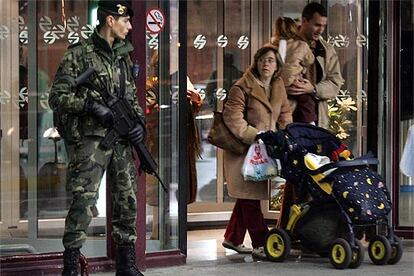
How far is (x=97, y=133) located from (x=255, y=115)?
2160 millimetres

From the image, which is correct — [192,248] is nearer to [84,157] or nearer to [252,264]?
[252,264]

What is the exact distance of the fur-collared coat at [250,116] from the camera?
827 cm

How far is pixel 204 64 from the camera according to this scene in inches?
417

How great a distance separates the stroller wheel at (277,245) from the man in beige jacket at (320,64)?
47.3 inches

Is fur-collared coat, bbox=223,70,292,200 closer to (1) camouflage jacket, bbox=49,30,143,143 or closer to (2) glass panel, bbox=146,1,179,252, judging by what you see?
(2) glass panel, bbox=146,1,179,252

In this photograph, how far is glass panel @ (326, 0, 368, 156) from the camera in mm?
9562

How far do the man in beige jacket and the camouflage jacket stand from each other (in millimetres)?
2359

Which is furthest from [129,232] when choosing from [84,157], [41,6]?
[41,6]

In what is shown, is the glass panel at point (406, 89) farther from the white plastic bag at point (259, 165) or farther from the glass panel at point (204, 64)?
the glass panel at point (204, 64)

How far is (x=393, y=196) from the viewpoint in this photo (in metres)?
9.47

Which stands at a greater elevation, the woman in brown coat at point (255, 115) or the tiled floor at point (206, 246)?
the woman in brown coat at point (255, 115)

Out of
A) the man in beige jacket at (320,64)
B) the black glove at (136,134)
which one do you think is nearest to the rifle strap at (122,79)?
the black glove at (136,134)

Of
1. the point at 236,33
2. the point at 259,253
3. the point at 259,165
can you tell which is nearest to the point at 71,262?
the point at 259,165

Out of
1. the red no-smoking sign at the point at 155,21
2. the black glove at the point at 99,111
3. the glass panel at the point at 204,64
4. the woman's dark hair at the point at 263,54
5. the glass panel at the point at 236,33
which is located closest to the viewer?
the black glove at the point at 99,111
